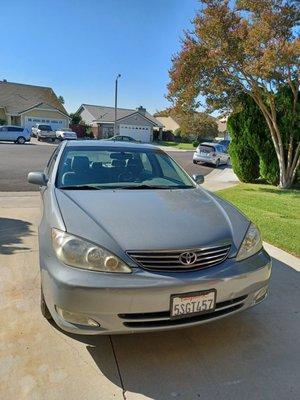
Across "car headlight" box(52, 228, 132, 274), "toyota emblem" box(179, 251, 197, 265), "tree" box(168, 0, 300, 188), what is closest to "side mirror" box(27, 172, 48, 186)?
"car headlight" box(52, 228, 132, 274)

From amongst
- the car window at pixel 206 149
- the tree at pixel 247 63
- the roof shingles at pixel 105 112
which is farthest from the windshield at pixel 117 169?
the roof shingles at pixel 105 112

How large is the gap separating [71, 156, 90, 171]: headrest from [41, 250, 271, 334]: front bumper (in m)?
1.59

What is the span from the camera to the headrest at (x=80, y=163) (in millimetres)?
4018

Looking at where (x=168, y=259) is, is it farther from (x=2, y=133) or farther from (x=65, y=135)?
(x=65, y=135)

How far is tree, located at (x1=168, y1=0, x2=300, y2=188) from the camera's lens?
9883mm

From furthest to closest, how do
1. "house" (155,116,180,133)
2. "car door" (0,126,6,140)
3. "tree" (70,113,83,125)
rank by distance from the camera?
"house" (155,116,180,133) < "tree" (70,113,83,125) < "car door" (0,126,6,140)

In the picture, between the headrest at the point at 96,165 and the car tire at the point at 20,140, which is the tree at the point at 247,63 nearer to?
the headrest at the point at 96,165

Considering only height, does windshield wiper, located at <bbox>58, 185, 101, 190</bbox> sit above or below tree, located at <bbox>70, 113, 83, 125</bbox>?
below

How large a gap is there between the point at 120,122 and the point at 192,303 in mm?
52973

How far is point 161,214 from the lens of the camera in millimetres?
3008

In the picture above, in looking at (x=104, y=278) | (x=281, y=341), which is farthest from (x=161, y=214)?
(x=281, y=341)

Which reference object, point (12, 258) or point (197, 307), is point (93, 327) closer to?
point (197, 307)

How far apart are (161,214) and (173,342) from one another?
105 cm

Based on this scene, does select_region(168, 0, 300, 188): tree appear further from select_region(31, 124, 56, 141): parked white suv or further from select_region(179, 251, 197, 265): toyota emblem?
select_region(31, 124, 56, 141): parked white suv
